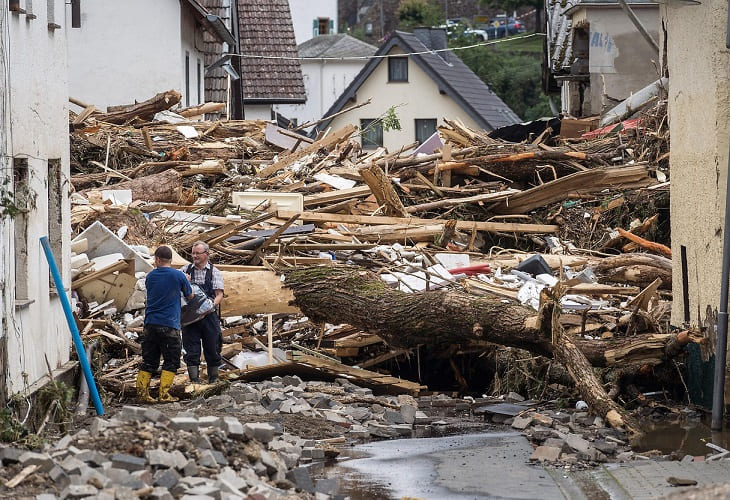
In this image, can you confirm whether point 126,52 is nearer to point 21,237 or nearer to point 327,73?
point 21,237

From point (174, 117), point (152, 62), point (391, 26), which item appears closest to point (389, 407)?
point (174, 117)

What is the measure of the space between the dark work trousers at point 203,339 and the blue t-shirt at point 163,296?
2.47ft

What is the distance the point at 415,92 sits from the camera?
2162 inches

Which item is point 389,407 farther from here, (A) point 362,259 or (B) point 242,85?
(B) point 242,85

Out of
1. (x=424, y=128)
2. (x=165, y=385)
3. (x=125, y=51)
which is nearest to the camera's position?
(x=165, y=385)

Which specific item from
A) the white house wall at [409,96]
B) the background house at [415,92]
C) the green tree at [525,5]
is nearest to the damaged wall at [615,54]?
the background house at [415,92]

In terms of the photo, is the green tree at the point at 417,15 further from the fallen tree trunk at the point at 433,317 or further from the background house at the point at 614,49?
the fallen tree trunk at the point at 433,317

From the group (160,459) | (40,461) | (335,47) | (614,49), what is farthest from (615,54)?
(335,47)

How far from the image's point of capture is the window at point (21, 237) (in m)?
11.1

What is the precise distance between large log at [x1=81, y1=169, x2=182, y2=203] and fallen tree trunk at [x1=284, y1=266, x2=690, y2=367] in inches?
212

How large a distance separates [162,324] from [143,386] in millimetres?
718

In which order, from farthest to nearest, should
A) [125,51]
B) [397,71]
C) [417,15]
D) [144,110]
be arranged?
[417,15]
[397,71]
[125,51]
[144,110]

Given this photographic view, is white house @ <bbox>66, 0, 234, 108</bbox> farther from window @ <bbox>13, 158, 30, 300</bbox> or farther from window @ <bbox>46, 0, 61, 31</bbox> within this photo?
window @ <bbox>13, 158, 30, 300</bbox>

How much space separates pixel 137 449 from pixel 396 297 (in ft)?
21.0
